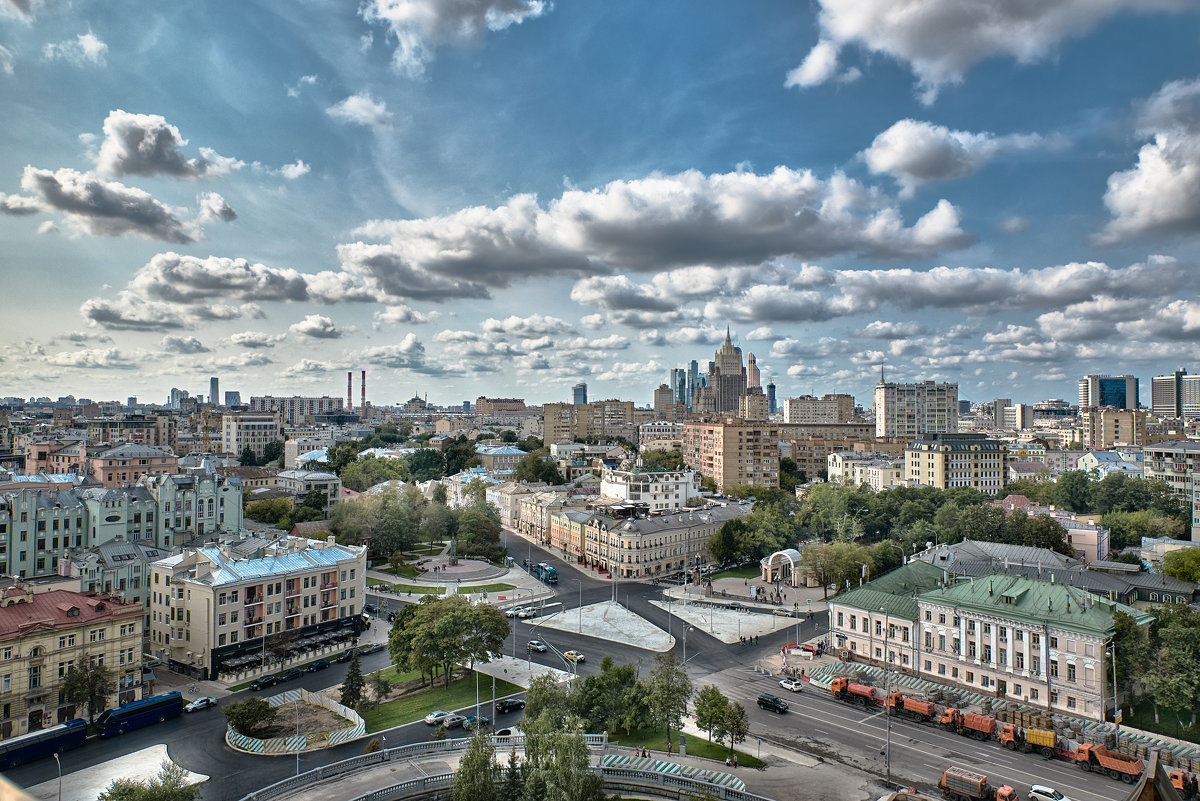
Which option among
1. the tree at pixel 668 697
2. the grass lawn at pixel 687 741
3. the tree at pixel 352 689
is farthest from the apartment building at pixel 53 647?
the tree at pixel 668 697

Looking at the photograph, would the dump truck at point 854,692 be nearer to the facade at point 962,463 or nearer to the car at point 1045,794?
the car at point 1045,794

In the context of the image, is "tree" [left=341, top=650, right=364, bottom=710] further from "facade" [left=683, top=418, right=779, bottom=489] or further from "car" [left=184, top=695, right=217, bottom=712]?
"facade" [left=683, top=418, right=779, bottom=489]

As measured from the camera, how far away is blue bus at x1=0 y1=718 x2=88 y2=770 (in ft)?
143

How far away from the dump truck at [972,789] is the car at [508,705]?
1071 inches

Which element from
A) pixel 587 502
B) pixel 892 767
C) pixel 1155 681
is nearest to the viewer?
pixel 892 767

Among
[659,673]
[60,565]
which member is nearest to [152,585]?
[60,565]

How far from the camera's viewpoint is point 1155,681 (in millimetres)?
48219

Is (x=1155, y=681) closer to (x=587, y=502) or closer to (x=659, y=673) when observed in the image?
(x=659, y=673)

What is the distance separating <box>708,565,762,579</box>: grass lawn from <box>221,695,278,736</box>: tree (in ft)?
194

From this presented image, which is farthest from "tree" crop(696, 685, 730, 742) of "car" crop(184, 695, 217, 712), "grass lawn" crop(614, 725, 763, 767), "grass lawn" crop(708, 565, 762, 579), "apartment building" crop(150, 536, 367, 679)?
"grass lawn" crop(708, 565, 762, 579)

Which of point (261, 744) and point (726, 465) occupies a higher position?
point (726, 465)

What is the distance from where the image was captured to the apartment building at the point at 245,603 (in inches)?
2361

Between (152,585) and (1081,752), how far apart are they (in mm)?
70452

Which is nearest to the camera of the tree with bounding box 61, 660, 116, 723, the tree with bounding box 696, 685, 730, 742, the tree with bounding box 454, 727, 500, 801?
the tree with bounding box 454, 727, 500, 801
